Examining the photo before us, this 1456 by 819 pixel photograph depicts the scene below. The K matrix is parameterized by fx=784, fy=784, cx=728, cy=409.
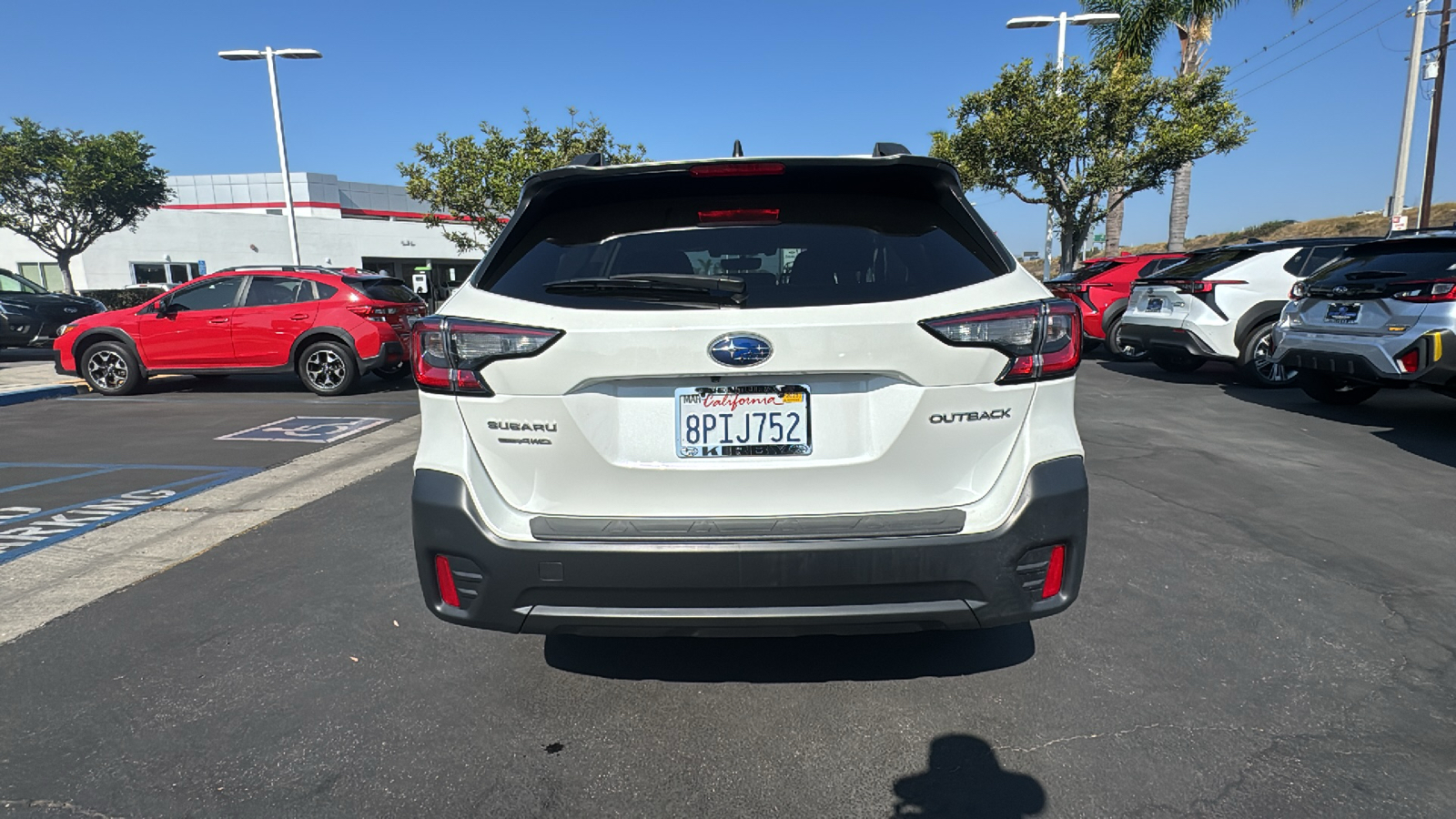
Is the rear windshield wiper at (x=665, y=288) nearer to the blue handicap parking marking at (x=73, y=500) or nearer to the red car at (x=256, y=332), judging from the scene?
the blue handicap parking marking at (x=73, y=500)

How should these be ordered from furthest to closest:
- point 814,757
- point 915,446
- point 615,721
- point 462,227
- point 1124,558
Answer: point 462,227
point 1124,558
point 615,721
point 814,757
point 915,446

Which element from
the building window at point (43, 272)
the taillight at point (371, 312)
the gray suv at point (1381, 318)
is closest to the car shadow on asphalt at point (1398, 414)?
the gray suv at point (1381, 318)

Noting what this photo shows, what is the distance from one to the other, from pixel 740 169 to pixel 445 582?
60.8 inches

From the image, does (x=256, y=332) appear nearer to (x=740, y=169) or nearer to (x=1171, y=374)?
(x=740, y=169)

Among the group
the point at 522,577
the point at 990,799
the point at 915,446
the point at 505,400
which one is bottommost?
the point at 990,799

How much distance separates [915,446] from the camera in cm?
214

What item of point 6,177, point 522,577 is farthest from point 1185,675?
point 6,177

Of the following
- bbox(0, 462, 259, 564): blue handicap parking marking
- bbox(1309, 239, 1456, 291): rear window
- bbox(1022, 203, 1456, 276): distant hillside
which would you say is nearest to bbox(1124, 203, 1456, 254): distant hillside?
bbox(1022, 203, 1456, 276): distant hillside

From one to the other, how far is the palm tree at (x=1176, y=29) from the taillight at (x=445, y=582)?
2429cm

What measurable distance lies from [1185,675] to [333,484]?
Answer: 5379mm

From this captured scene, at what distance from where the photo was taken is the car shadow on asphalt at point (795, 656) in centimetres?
286

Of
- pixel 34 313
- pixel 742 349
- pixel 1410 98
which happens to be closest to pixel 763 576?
pixel 742 349

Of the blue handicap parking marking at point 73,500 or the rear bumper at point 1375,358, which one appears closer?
the blue handicap parking marking at point 73,500

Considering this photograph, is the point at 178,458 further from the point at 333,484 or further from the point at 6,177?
the point at 6,177
